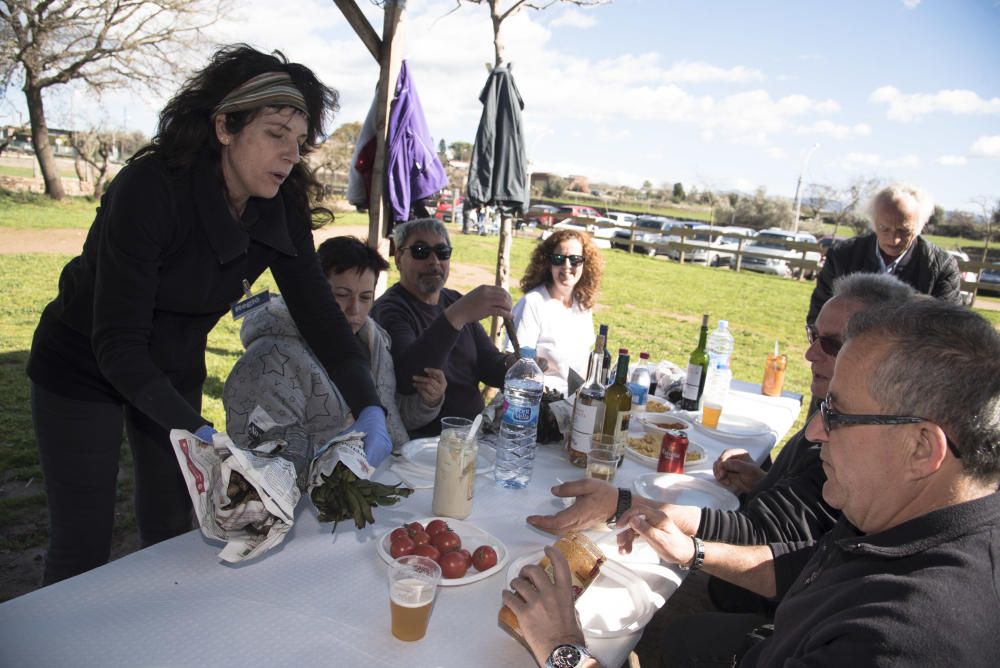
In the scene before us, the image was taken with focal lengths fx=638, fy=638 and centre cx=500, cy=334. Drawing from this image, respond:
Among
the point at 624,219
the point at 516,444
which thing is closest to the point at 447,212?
the point at 624,219

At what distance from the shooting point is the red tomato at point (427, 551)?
1521 millimetres

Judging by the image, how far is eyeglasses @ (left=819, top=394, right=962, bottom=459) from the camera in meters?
1.16

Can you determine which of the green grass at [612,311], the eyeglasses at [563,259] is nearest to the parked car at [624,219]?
the green grass at [612,311]

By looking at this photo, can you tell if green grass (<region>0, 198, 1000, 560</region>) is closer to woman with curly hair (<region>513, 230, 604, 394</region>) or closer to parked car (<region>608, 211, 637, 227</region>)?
woman with curly hair (<region>513, 230, 604, 394</region>)

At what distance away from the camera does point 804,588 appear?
4.66 ft

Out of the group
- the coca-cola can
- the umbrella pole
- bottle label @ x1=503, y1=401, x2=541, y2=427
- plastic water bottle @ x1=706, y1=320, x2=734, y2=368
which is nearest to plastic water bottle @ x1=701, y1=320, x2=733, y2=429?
plastic water bottle @ x1=706, y1=320, x2=734, y2=368

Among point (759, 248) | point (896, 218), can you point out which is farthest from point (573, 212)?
point (896, 218)

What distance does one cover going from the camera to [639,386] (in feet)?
10.7

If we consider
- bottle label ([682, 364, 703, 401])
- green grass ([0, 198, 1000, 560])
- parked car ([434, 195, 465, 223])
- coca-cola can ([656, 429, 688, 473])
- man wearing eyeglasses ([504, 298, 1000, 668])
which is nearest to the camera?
man wearing eyeglasses ([504, 298, 1000, 668])

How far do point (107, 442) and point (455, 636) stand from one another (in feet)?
4.70

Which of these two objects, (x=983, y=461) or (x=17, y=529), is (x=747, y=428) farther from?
(x=17, y=529)

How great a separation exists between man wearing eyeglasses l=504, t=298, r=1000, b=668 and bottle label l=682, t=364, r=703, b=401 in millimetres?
1913

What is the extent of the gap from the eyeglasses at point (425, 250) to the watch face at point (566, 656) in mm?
2317

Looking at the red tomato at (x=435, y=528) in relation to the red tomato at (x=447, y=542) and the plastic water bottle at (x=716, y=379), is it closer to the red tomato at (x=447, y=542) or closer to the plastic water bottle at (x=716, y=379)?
the red tomato at (x=447, y=542)
